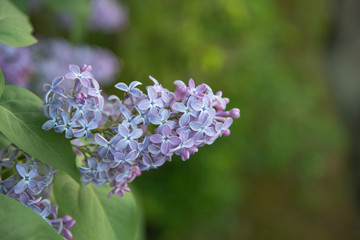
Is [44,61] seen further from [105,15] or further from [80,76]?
[80,76]

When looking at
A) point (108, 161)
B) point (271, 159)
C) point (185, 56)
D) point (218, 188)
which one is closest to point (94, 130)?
point (108, 161)

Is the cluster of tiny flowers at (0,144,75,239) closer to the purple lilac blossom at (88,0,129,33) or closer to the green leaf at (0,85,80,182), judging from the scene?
the green leaf at (0,85,80,182)

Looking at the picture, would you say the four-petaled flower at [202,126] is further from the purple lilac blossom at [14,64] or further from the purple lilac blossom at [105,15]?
the purple lilac blossom at [105,15]

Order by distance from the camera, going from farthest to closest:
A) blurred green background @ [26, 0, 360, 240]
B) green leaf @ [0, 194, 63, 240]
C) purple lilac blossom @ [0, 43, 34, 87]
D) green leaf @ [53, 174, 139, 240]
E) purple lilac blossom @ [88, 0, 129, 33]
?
blurred green background @ [26, 0, 360, 240] → purple lilac blossom @ [88, 0, 129, 33] → purple lilac blossom @ [0, 43, 34, 87] → green leaf @ [53, 174, 139, 240] → green leaf @ [0, 194, 63, 240]

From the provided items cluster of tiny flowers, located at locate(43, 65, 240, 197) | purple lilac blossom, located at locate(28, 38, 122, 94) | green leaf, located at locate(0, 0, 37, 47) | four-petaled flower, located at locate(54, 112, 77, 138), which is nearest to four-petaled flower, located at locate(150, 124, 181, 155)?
cluster of tiny flowers, located at locate(43, 65, 240, 197)

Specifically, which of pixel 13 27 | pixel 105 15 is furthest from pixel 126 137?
pixel 105 15

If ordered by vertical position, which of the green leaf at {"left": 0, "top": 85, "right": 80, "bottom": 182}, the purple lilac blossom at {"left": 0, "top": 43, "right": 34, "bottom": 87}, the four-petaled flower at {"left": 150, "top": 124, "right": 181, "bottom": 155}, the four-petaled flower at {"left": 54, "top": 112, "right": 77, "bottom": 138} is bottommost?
the purple lilac blossom at {"left": 0, "top": 43, "right": 34, "bottom": 87}
